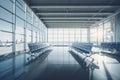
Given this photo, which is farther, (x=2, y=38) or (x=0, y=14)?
(x=2, y=38)

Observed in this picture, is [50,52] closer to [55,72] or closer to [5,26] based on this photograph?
[5,26]

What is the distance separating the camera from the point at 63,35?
113 ft

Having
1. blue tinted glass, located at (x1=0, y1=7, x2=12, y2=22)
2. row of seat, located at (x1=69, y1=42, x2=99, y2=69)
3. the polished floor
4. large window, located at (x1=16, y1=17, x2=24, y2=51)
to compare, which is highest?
blue tinted glass, located at (x1=0, y1=7, x2=12, y2=22)

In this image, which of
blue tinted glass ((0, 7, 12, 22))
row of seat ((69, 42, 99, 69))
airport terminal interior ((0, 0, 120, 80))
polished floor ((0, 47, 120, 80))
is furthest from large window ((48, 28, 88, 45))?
polished floor ((0, 47, 120, 80))

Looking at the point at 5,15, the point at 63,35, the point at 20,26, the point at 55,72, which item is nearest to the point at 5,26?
the point at 5,15

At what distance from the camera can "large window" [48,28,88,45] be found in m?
34.5

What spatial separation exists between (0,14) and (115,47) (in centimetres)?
895

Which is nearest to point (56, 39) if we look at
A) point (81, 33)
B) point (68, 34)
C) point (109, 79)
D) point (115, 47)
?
point (68, 34)

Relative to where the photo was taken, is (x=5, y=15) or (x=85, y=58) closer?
(x=85, y=58)

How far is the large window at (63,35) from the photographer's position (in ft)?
113

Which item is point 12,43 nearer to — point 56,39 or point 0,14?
point 0,14

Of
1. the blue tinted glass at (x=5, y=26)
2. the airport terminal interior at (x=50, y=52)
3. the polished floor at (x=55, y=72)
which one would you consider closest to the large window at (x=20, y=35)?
the airport terminal interior at (x=50, y=52)

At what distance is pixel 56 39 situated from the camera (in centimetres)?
3438

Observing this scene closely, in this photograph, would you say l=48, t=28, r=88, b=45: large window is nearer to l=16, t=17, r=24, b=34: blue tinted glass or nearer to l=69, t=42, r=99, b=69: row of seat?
l=16, t=17, r=24, b=34: blue tinted glass
